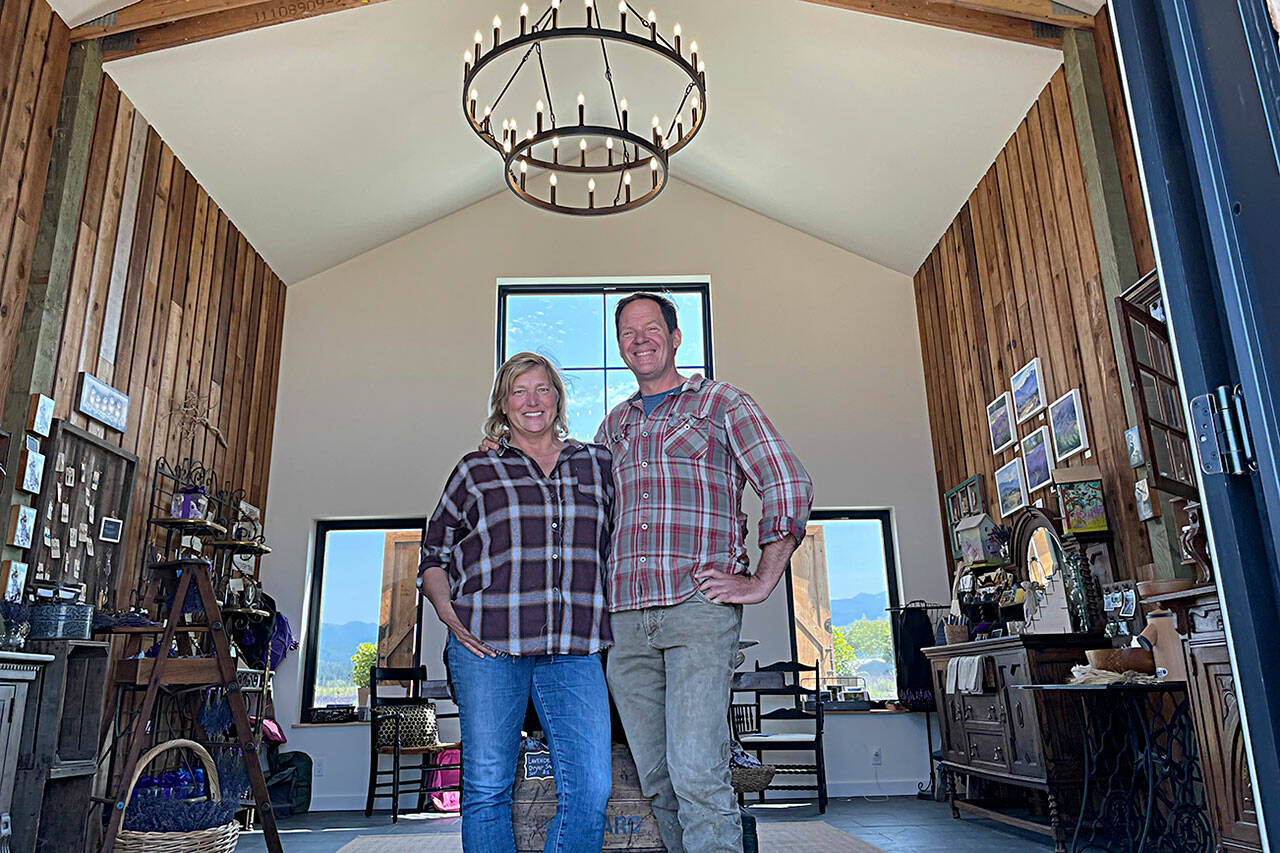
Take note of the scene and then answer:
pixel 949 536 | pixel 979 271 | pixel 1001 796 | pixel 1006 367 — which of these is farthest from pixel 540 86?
pixel 1001 796

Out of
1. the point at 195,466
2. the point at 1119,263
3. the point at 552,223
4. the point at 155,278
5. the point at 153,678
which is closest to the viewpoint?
the point at 153,678

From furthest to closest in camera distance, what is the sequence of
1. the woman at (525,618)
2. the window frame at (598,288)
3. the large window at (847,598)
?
1. the window frame at (598,288)
2. the large window at (847,598)
3. the woman at (525,618)

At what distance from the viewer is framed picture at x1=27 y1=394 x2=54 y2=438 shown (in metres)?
4.22

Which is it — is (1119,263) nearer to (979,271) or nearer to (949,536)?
(979,271)

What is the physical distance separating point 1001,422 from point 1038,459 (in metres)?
0.60

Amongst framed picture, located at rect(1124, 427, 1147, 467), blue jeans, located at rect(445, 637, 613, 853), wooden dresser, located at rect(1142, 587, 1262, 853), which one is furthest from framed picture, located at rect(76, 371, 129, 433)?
framed picture, located at rect(1124, 427, 1147, 467)

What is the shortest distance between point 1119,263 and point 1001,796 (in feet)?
10.5

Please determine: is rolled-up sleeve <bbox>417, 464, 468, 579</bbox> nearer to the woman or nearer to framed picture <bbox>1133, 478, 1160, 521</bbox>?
the woman

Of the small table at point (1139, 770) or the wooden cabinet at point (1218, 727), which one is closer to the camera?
the wooden cabinet at point (1218, 727)

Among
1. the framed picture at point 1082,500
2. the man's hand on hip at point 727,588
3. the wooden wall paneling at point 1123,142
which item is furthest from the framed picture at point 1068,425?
the man's hand on hip at point 727,588

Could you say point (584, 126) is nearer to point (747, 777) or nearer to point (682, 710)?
point (747, 777)

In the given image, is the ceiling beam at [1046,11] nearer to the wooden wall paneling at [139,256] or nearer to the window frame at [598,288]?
the window frame at [598,288]

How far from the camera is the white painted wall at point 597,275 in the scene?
22.8 feet

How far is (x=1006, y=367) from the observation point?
5.95 m
